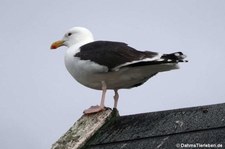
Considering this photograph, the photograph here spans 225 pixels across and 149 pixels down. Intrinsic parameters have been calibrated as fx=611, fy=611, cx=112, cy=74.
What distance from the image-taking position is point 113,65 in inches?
356

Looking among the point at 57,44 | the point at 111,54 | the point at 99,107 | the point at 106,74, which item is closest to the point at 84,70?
the point at 106,74

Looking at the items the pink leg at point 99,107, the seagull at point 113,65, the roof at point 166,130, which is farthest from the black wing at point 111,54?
the roof at point 166,130

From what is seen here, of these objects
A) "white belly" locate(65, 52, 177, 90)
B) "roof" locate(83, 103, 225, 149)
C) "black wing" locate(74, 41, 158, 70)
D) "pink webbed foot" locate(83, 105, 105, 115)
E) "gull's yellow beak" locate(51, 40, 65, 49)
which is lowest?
"roof" locate(83, 103, 225, 149)

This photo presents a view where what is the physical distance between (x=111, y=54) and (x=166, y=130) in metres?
3.05

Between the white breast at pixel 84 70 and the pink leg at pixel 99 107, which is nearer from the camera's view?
the pink leg at pixel 99 107

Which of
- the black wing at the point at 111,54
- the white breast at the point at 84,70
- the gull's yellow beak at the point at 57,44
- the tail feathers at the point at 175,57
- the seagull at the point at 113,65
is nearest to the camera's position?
the tail feathers at the point at 175,57

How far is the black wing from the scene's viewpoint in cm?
895

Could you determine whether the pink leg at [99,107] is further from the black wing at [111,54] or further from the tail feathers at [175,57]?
the tail feathers at [175,57]

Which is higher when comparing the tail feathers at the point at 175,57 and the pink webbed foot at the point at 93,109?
the tail feathers at the point at 175,57

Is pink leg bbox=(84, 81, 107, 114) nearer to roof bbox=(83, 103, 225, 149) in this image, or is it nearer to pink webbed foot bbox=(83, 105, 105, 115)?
pink webbed foot bbox=(83, 105, 105, 115)

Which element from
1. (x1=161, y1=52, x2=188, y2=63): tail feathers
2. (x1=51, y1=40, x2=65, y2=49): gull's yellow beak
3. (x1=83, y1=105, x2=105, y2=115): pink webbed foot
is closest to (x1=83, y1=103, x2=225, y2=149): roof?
(x1=83, y1=105, x2=105, y2=115): pink webbed foot

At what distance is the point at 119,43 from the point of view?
31.3 ft

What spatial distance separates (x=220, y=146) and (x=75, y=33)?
5.93 m

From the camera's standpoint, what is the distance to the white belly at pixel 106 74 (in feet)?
29.6
